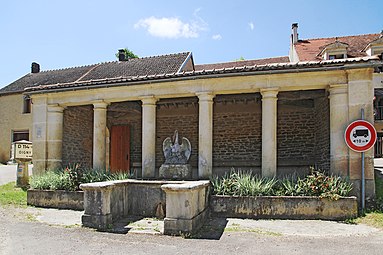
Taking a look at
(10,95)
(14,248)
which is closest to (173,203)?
(14,248)

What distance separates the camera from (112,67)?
1967 cm

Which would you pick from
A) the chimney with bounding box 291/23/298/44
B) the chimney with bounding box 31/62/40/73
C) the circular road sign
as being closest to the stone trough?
the circular road sign

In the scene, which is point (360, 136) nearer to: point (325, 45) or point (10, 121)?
point (325, 45)

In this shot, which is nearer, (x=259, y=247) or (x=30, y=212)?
(x=259, y=247)

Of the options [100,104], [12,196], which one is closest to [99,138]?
[100,104]

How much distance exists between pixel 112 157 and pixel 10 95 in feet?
44.3

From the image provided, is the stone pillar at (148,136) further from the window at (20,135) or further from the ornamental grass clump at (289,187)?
the window at (20,135)

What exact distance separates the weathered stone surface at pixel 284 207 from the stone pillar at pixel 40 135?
611 centimetres

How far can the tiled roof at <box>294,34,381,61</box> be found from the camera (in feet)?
56.3

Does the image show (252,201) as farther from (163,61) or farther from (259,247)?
(163,61)

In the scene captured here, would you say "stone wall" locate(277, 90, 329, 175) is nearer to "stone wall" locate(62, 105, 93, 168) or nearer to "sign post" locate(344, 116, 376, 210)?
"sign post" locate(344, 116, 376, 210)

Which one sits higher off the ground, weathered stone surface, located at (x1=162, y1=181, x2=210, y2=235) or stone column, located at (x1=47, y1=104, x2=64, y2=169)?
stone column, located at (x1=47, y1=104, x2=64, y2=169)

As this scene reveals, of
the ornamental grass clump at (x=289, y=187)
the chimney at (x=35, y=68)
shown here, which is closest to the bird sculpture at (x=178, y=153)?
the ornamental grass clump at (x=289, y=187)

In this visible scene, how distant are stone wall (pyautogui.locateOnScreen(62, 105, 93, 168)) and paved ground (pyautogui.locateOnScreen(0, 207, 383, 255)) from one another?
4.27m
